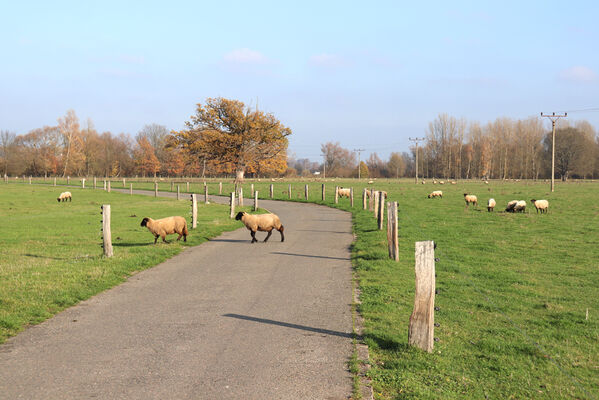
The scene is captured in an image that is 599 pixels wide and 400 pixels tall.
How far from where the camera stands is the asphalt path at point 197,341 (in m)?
5.05

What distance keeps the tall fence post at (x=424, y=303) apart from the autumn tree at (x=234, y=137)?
52182 mm

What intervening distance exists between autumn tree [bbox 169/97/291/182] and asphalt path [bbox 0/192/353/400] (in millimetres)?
47285

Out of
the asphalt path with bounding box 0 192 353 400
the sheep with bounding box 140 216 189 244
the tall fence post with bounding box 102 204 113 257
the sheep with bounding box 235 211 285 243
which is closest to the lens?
the asphalt path with bounding box 0 192 353 400

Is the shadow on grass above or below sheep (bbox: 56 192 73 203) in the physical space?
below

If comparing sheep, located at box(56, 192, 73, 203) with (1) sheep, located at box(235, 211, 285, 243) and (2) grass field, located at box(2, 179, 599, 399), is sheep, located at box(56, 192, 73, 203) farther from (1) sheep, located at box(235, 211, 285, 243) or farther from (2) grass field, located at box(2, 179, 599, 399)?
(2) grass field, located at box(2, 179, 599, 399)

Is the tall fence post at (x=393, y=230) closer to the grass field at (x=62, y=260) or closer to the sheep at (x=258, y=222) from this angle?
the sheep at (x=258, y=222)

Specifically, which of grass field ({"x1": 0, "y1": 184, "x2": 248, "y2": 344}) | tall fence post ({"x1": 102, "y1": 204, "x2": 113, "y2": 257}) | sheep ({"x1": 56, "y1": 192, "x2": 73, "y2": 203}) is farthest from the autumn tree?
tall fence post ({"x1": 102, "y1": 204, "x2": 113, "y2": 257})

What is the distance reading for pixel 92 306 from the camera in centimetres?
864

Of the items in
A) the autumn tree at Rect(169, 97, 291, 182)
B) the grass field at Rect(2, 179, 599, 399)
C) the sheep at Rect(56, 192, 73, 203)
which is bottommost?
the grass field at Rect(2, 179, 599, 399)

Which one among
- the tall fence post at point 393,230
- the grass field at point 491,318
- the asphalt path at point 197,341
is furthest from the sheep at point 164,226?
the tall fence post at point 393,230

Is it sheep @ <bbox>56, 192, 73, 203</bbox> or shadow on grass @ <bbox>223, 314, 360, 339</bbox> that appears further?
sheep @ <bbox>56, 192, 73, 203</bbox>

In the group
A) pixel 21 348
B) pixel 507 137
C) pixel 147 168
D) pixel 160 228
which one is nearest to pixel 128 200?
pixel 160 228

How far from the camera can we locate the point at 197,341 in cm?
659

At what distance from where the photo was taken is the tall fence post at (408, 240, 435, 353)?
6230mm
